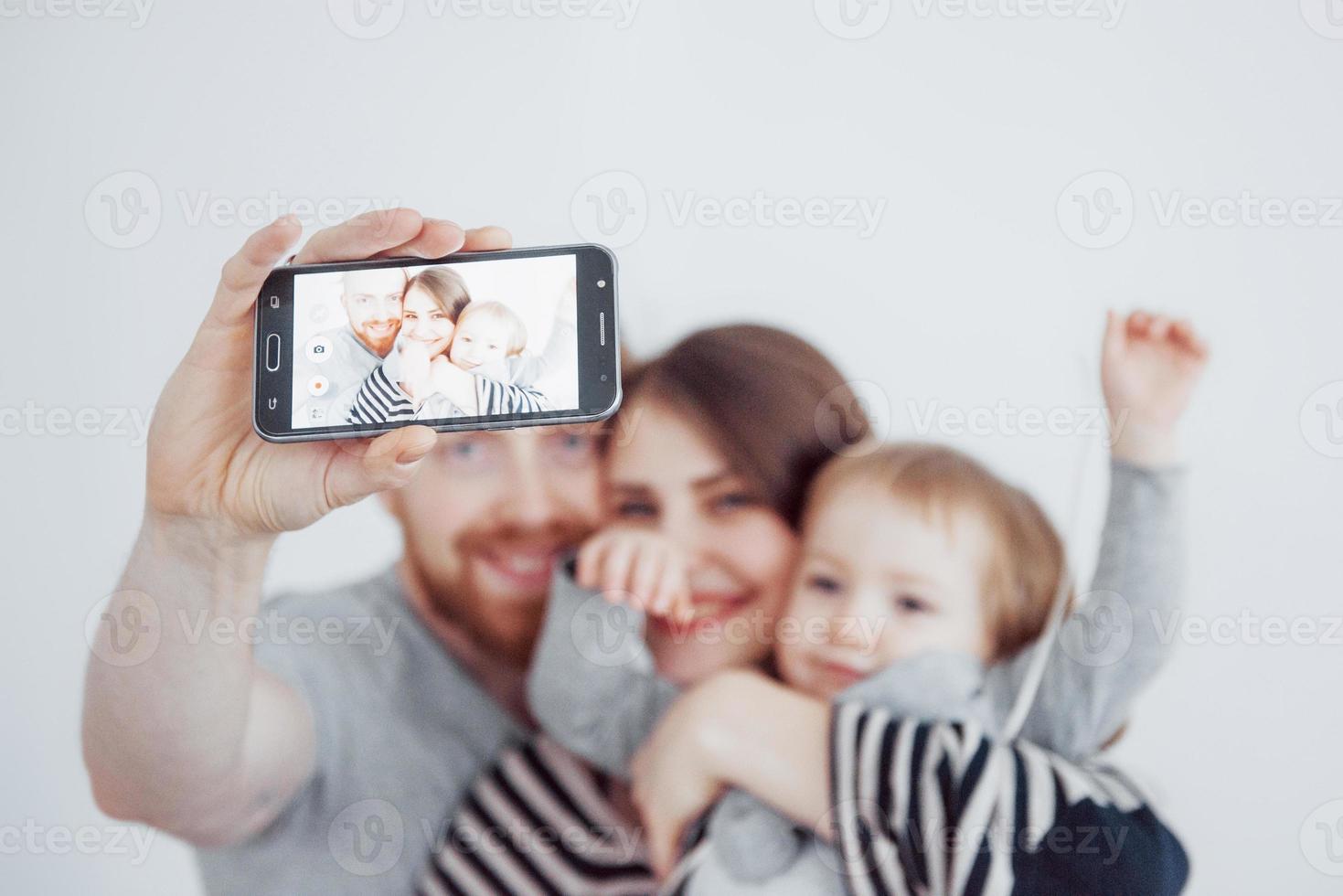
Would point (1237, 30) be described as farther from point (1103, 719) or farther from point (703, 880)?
point (703, 880)

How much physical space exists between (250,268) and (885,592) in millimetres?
534

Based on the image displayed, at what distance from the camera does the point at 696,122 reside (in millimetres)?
918

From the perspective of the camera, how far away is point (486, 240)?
623mm

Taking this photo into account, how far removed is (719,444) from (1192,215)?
0.50 m

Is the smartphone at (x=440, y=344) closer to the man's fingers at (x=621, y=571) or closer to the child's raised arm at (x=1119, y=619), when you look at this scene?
the man's fingers at (x=621, y=571)

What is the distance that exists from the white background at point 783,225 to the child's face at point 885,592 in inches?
4.5

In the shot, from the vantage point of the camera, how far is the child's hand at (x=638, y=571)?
0.79 meters

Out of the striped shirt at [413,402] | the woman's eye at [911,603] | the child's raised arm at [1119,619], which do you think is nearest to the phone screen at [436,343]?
the striped shirt at [413,402]

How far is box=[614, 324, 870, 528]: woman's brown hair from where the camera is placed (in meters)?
0.83

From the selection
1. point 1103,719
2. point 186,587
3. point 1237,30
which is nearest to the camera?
point 186,587

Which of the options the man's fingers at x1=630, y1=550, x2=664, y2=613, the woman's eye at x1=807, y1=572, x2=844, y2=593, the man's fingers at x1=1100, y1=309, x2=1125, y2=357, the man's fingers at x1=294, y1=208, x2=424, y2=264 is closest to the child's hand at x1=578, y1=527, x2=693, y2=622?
the man's fingers at x1=630, y1=550, x2=664, y2=613

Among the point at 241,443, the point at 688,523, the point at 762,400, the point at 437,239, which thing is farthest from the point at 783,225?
the point at 241,443

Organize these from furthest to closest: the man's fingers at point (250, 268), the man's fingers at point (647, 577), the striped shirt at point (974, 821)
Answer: the man's fingers at point (647, 577) → the striped shirt at point (974, 821) → the man's fingers at point (250, 268)

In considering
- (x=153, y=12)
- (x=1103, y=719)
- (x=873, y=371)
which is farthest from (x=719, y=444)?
(x=153, y=12)
